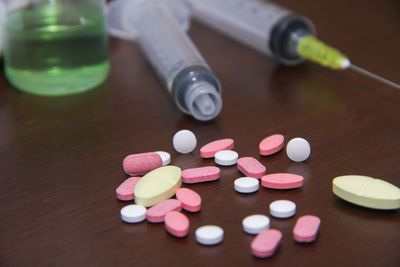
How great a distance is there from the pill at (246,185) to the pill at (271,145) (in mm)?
74

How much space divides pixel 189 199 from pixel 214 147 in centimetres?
12

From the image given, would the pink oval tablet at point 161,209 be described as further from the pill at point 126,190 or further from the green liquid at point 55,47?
the green liquid at point 55,47

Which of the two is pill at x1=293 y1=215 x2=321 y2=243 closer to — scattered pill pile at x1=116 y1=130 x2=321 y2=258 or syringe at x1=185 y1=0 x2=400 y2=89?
scattered pill pile at x1=116 y1=130 x2=321 y2=258

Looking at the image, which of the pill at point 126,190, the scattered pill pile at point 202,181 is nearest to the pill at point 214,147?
the scattered pill pile at point 202,181

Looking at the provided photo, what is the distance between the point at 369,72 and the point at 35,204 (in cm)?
54

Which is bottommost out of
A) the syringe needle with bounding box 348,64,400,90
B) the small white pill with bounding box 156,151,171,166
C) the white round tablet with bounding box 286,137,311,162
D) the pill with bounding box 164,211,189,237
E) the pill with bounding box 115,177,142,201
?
the pill with bounding box 115,177,142,201

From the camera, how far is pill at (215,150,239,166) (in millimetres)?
673

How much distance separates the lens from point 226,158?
26.5 inches

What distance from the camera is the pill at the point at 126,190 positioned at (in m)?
0.61

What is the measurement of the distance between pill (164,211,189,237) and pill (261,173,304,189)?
11 centimetres

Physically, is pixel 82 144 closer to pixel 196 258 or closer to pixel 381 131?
pixel 196 258

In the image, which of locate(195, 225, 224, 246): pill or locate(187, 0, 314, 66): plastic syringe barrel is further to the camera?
locate(187, 0, 314, 66): plastic syringe barrel

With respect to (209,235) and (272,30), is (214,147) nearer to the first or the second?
(209,235)

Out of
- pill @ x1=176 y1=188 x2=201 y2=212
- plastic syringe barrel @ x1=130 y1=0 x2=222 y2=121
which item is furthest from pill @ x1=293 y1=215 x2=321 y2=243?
plastic syringe barrel @ x1=130 y1=0 x2=222 y2=121
